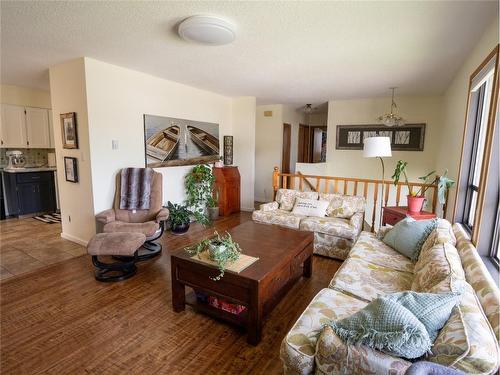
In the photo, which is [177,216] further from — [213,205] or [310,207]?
[310,207]

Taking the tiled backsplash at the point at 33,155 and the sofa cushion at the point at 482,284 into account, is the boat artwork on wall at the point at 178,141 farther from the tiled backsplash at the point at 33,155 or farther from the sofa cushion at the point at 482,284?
the sofa cushion at the point at 482,284

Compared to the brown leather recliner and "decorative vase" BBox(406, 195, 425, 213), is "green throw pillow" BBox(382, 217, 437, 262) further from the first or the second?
the brown leather recliner

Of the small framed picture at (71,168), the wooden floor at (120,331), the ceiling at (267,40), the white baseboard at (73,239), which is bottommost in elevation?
the wooden floor at (120,331)

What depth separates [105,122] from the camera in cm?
346

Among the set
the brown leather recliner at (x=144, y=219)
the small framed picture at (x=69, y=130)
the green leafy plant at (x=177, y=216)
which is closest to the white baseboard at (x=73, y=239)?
the brown leather recliner at (x=144, y=219)

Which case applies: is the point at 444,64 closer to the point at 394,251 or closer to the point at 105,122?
the point at 394,251

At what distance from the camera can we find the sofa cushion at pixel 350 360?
1.04 meters

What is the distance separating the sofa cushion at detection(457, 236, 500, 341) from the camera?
1192 mm

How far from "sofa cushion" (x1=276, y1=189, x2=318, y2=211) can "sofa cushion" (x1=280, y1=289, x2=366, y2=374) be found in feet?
7.52

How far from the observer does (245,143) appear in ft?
18.9

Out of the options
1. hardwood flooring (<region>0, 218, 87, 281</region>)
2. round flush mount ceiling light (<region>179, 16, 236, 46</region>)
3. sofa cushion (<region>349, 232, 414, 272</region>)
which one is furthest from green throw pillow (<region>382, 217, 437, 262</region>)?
hardwood flooring (<region>0, 218, 87, 281</region>)

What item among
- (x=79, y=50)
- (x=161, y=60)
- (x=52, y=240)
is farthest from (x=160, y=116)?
(x=52, y=240)

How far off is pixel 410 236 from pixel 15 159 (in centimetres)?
659

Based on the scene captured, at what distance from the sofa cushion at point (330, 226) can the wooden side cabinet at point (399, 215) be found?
45 cm
